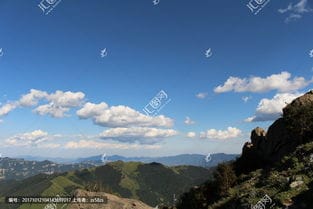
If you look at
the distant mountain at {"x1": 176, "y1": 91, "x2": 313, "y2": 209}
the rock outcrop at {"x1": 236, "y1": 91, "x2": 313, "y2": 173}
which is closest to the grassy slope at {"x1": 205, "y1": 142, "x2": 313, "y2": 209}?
the distant mountain at {"x1": 176, "y1": 91, "x2": 313, "y2": 209}

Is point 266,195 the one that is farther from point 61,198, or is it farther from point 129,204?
point 61,198

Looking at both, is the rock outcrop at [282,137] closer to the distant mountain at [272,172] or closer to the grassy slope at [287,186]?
the distant mountain at [272,172]

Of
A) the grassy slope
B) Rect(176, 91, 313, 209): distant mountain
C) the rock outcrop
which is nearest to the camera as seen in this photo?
the grassy slope

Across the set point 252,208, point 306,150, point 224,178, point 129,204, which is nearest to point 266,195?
point 252,208

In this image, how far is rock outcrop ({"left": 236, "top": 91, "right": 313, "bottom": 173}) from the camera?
4362 cm

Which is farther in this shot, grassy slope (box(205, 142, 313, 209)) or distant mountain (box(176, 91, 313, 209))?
distant mountain (box(176, 91, 313, 209))

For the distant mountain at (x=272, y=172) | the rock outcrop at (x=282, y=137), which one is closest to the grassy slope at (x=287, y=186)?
the distant mountain at (x=272, y=172)

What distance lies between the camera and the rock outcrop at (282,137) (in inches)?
1718

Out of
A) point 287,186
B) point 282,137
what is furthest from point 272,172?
point 282,137

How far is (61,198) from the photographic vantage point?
141 feet

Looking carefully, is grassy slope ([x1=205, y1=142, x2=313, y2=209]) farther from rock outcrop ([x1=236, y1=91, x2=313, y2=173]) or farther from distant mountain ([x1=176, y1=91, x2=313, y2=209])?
rock outcrop ([x1=236, y1=91, x2=313, y2=173])

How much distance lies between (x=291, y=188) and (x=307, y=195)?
90.1 inches

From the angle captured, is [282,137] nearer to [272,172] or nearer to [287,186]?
[272,172]

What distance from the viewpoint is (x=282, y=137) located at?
160 ft
